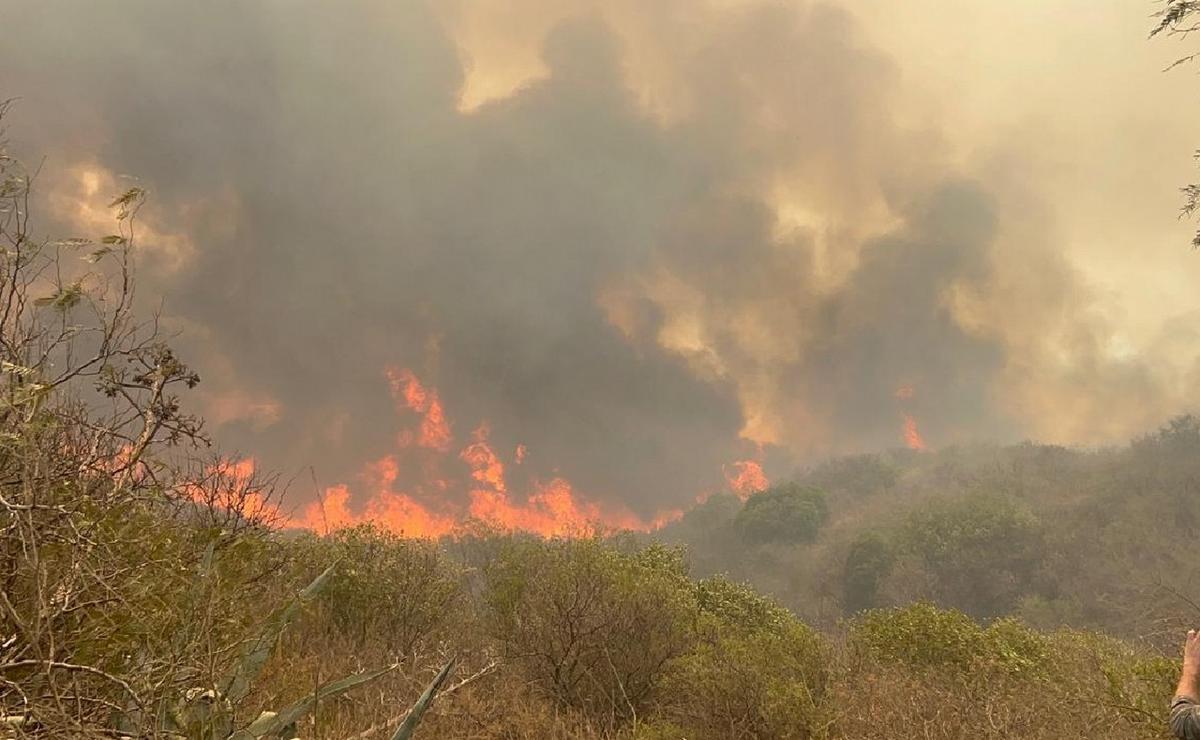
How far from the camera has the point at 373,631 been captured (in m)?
20.0

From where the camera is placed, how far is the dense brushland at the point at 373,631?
3.02m

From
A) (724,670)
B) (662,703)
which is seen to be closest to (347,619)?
(662,703)

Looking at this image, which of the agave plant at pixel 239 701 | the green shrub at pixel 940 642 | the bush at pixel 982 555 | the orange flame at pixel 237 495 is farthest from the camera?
the bush at pixel 982 555

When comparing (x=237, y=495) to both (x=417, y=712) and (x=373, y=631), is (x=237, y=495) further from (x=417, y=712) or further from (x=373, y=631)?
(x=417, y=712)

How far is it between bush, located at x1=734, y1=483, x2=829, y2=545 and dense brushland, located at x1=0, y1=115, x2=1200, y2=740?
55499mm

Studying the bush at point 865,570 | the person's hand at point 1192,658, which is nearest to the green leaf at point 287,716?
the person's hand at point 1192,658

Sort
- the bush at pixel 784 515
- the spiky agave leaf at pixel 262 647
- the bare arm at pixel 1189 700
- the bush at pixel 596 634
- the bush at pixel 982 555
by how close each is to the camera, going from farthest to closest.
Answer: the bush at pixel 784 515 < the bush at pixel 982 555 < the bush at pixel 596 634 < the bare arm at pixel 1189 700 < the spiky agave leaf at pixel 262 647

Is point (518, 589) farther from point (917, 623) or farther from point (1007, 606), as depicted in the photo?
point (1007, 606)

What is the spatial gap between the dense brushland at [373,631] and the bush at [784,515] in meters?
55.5

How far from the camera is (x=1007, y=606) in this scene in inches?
2581

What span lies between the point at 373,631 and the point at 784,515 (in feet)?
315

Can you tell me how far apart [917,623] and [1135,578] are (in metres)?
55.6

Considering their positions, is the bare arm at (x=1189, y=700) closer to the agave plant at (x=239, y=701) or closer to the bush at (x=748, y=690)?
the agave plant at (x=239, y=701)

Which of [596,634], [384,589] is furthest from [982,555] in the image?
[384,589]
